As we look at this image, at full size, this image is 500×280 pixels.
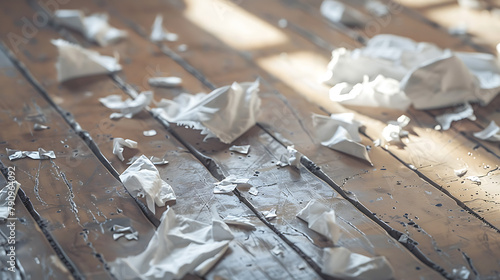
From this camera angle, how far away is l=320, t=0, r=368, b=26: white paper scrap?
2.60 meters

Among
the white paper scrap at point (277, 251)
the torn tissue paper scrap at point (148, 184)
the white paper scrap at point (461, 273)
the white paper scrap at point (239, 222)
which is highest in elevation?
the white paper scrap at point (461, 273)

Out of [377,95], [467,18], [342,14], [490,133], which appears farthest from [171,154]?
[467,18]

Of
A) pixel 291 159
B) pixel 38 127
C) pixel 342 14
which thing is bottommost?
pixel 38 127

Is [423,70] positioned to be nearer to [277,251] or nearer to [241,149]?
[241,149]

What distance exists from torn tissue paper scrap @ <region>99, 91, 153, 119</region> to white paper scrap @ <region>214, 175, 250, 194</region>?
0.46m

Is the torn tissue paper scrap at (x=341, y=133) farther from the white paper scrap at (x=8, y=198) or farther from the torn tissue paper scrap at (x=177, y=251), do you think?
the white paper scrap at (x=8, y=198)

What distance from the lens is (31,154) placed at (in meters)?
1.61

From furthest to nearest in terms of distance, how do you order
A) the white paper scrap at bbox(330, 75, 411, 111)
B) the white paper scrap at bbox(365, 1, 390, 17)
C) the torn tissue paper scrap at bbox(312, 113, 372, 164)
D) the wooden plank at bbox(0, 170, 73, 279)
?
1. the white paper scrap at bbox(365, 1, 390, 17)
2. the white paper scrap at bbox(330, 75, 411, 111)
3. the torn tissue paper scrap at bbox(312, 113, 372, 164)
4. the wooden plank at bbox(0, 170, 73, 279)

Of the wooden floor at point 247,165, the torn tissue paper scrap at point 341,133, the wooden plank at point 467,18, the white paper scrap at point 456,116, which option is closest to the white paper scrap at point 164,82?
the wooden floor at point 247,165

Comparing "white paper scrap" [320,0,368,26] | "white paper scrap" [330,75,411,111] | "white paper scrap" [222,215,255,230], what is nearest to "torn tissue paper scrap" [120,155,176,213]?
"white paper scrap" [222,215,255,230]

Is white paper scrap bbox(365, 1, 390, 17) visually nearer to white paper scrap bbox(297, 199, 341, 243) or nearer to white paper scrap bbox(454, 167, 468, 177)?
white paper scrap bbox(454, 167, 468, 177)

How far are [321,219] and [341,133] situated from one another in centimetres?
43

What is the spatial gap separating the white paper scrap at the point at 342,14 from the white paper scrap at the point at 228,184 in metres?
1.29

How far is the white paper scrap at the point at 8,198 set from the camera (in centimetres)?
138
